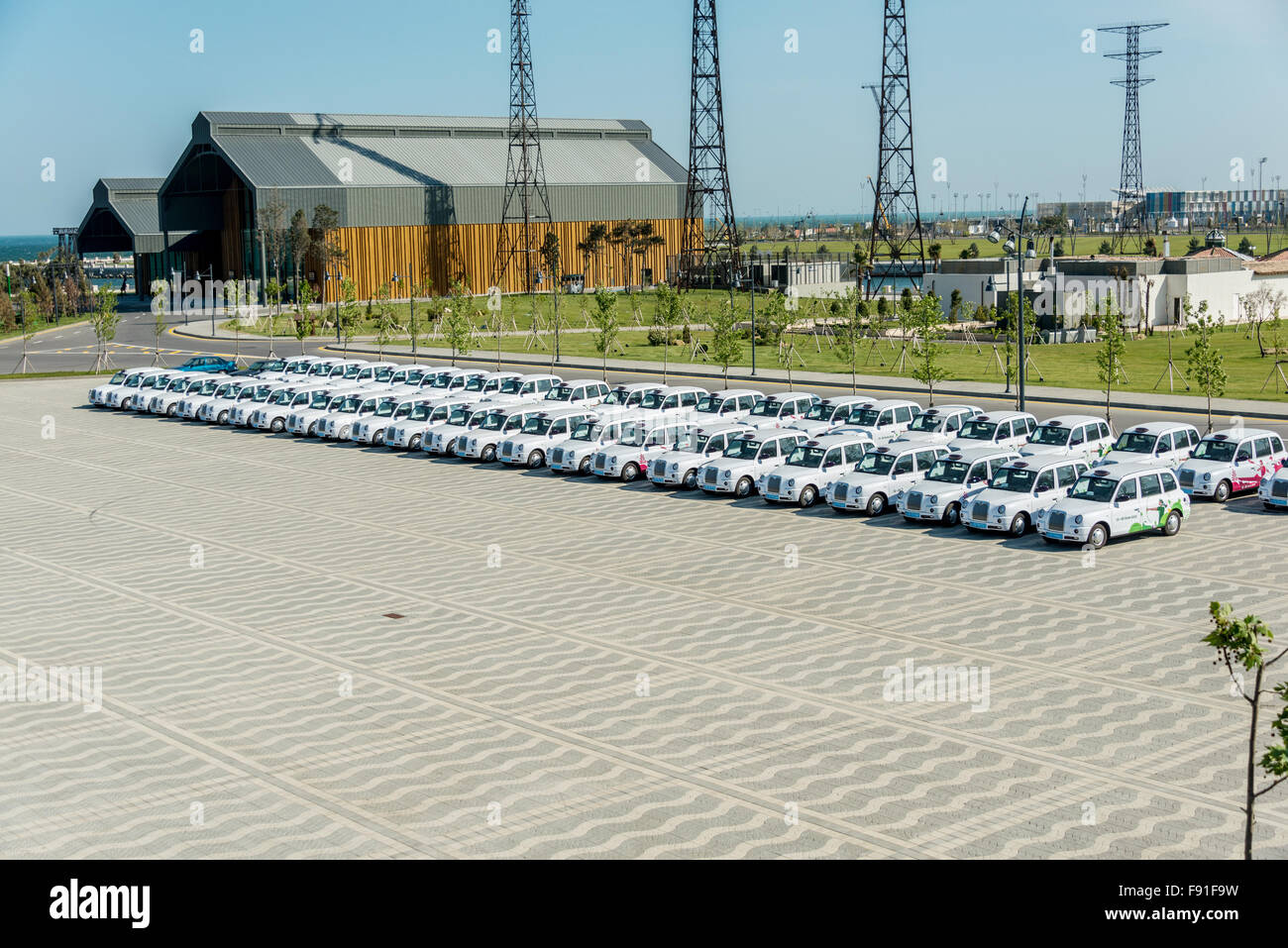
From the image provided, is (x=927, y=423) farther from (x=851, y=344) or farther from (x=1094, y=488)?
(x=851, y=344)

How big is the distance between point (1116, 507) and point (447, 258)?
102 metres

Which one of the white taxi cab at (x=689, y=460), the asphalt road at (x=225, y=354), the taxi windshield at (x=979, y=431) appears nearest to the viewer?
the taxi windshield at (x=979, y=431)

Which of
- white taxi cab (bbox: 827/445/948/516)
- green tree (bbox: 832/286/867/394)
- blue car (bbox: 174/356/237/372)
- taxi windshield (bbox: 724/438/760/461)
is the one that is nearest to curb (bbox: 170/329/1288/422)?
green tree (bbox: 832/286/867/394)

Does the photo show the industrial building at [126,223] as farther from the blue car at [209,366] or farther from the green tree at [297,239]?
the blue car at [209,366]

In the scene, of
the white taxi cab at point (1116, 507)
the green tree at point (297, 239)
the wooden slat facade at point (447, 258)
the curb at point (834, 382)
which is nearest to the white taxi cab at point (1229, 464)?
the white taxi cab at point (1116, 507)

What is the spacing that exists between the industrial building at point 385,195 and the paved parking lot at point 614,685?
84.8 metres

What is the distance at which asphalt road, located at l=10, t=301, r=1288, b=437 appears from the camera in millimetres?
47031

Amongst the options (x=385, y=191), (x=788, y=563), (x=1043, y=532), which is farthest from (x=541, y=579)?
(x=385, y=191)

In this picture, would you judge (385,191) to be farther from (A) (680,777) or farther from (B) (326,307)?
(A) (680,777)

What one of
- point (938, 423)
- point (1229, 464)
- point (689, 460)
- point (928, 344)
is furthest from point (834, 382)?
point (1229, 464)

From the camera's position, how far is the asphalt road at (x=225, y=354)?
47031mm

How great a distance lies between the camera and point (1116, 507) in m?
29.2

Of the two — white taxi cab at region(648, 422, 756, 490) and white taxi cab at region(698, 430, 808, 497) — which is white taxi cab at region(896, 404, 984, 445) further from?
white taxi cab at region(648, 422, 756, 490)

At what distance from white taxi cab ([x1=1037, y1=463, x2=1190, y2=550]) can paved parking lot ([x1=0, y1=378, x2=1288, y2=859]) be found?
479 millimetres
